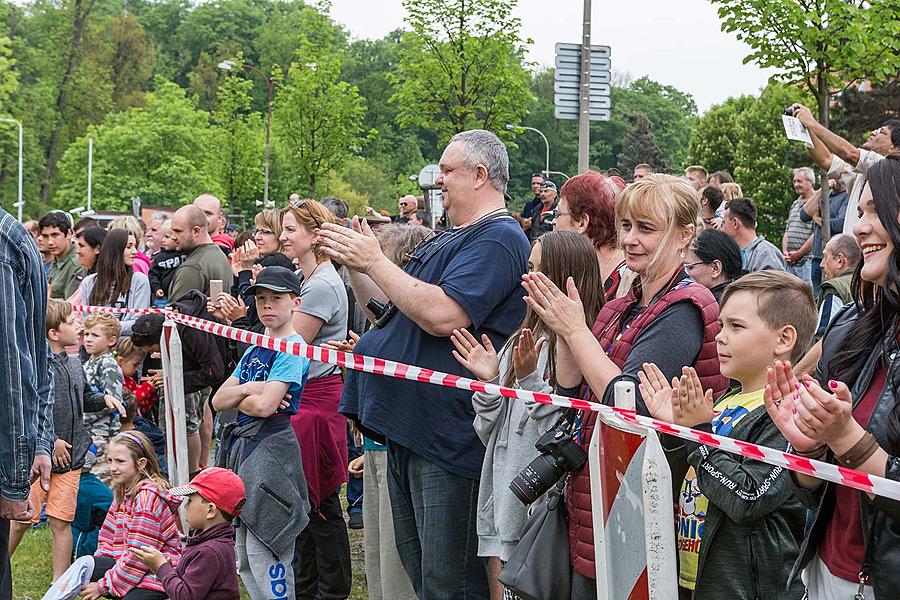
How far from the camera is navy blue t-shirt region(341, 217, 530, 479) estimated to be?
173 inches

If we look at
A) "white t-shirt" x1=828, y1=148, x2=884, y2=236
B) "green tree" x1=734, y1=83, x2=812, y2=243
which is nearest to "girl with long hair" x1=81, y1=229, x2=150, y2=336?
"white t-shirt" x1=828, y1=148, x2=884, y2=236

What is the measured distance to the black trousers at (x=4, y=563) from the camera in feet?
13.1

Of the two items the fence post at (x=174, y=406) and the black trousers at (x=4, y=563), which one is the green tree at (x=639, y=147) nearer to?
the fence post at (x=174, y=406)

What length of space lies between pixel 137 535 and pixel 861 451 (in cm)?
407

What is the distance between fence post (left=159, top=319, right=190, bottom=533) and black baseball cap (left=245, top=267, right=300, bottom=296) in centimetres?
111

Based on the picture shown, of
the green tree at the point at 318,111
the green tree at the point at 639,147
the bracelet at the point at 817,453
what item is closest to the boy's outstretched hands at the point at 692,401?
the bracelet at the point at 817,453

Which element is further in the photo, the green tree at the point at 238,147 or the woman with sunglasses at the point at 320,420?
the green tree at the point at 238,147

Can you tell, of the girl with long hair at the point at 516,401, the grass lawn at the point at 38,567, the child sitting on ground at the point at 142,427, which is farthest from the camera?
the child sitting on ground at the point at 142,427

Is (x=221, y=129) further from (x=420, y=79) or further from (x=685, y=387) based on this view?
(x=685, y=387)

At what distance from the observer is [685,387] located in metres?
3.02

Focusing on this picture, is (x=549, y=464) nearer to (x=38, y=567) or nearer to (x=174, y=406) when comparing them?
(x=174, y=406)

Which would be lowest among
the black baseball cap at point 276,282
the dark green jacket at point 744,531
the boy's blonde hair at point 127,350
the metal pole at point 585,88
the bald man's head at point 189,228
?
the boy's blonde hair at point 127,350

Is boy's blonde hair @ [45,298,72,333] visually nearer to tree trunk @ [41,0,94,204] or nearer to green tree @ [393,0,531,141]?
green tree @ [393,0,531,141]

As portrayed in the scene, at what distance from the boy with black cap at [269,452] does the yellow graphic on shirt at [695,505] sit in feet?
8.60
